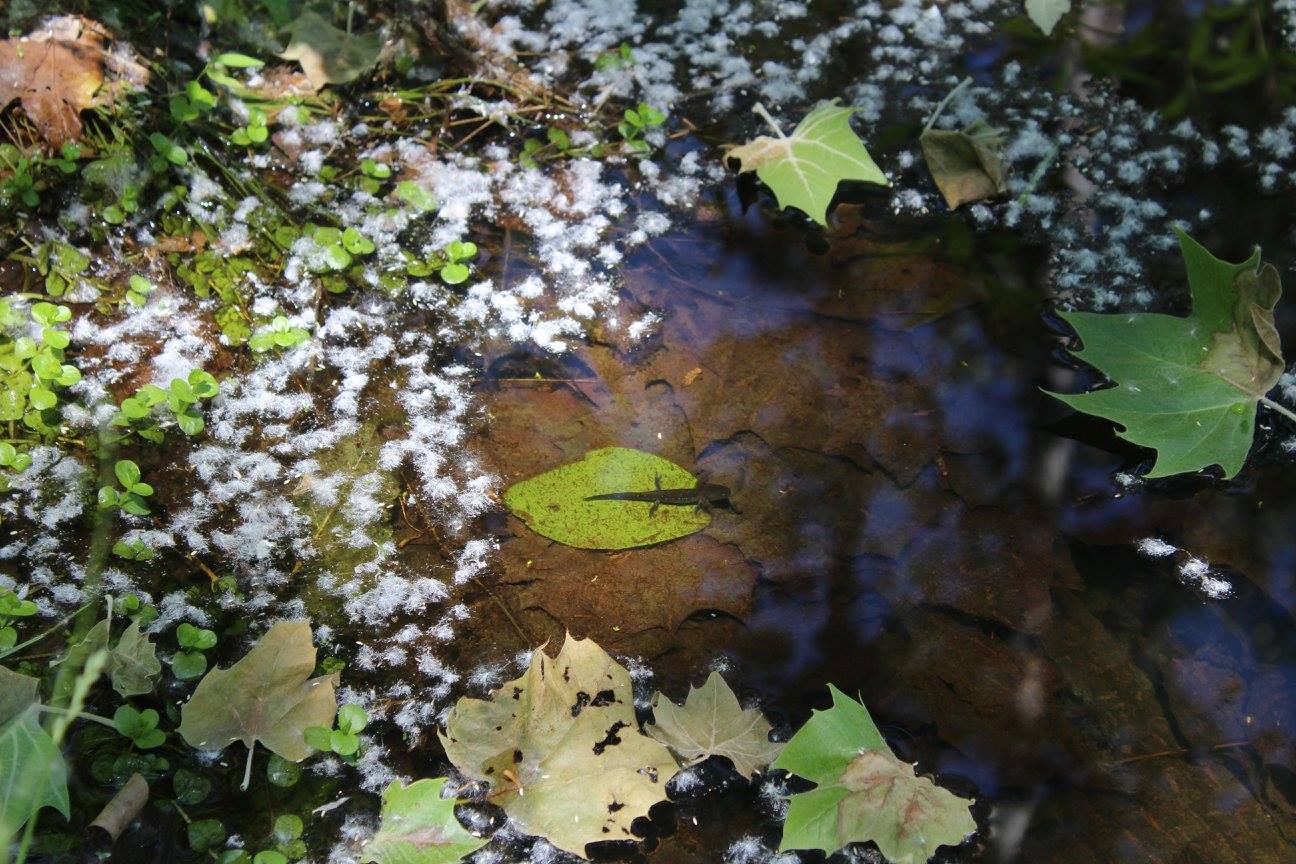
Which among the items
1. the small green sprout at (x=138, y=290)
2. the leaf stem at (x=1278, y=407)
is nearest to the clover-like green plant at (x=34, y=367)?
the small green sprout at (x=138, y=290)

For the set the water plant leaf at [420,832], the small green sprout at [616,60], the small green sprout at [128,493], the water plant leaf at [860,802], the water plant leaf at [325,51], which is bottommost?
the water plant leaf at [860,802]

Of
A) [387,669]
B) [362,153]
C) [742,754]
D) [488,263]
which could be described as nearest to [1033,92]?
[488,263]

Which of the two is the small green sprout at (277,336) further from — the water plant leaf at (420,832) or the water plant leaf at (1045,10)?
the water plant leaf at (1045,10)

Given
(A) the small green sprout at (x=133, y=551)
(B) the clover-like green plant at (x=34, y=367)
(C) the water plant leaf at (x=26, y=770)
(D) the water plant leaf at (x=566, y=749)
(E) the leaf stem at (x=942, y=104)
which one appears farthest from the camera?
(E) the leaf stem at (x=942, y=104)

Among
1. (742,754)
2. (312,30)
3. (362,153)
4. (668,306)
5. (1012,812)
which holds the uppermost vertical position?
(312,30)

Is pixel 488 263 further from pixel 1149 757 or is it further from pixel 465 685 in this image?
pixel 1149 757

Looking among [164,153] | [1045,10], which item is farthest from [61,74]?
[1045,10]
